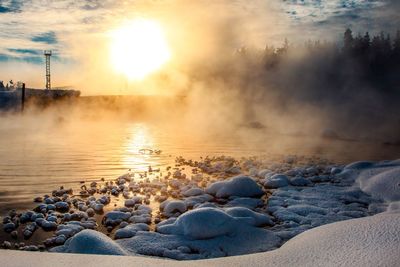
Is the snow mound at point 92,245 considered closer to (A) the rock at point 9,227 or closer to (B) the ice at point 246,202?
(A) the rock at point 9,227

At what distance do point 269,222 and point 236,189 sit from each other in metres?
1.88

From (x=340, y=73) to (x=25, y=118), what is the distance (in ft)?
134

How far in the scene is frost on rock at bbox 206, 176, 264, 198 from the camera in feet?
27.8

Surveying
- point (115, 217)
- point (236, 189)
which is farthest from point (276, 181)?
point (115, 217)

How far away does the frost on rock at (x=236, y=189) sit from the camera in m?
8.47

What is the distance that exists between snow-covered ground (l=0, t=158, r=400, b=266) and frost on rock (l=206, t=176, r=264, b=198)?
0.9 inches

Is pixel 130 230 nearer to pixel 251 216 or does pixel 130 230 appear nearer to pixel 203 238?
pixel 203 238

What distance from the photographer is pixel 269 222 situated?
6719mm

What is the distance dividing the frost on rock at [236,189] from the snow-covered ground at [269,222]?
22 millimetres

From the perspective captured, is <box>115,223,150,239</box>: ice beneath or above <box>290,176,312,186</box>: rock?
above

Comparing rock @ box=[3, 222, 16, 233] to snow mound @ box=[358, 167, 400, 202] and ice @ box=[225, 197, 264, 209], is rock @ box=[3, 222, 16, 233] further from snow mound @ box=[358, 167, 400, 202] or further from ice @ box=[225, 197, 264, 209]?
snow mound @ box=[358, 167, 400, 202]

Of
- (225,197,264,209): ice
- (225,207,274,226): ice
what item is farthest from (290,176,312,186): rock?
(225,207,274,226): ice

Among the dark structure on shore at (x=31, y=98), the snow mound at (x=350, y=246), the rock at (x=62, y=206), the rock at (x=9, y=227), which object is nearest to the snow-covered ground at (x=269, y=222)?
the snow mound at (x=350, y=246)

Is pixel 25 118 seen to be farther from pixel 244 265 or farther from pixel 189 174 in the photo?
pixel 244 265
